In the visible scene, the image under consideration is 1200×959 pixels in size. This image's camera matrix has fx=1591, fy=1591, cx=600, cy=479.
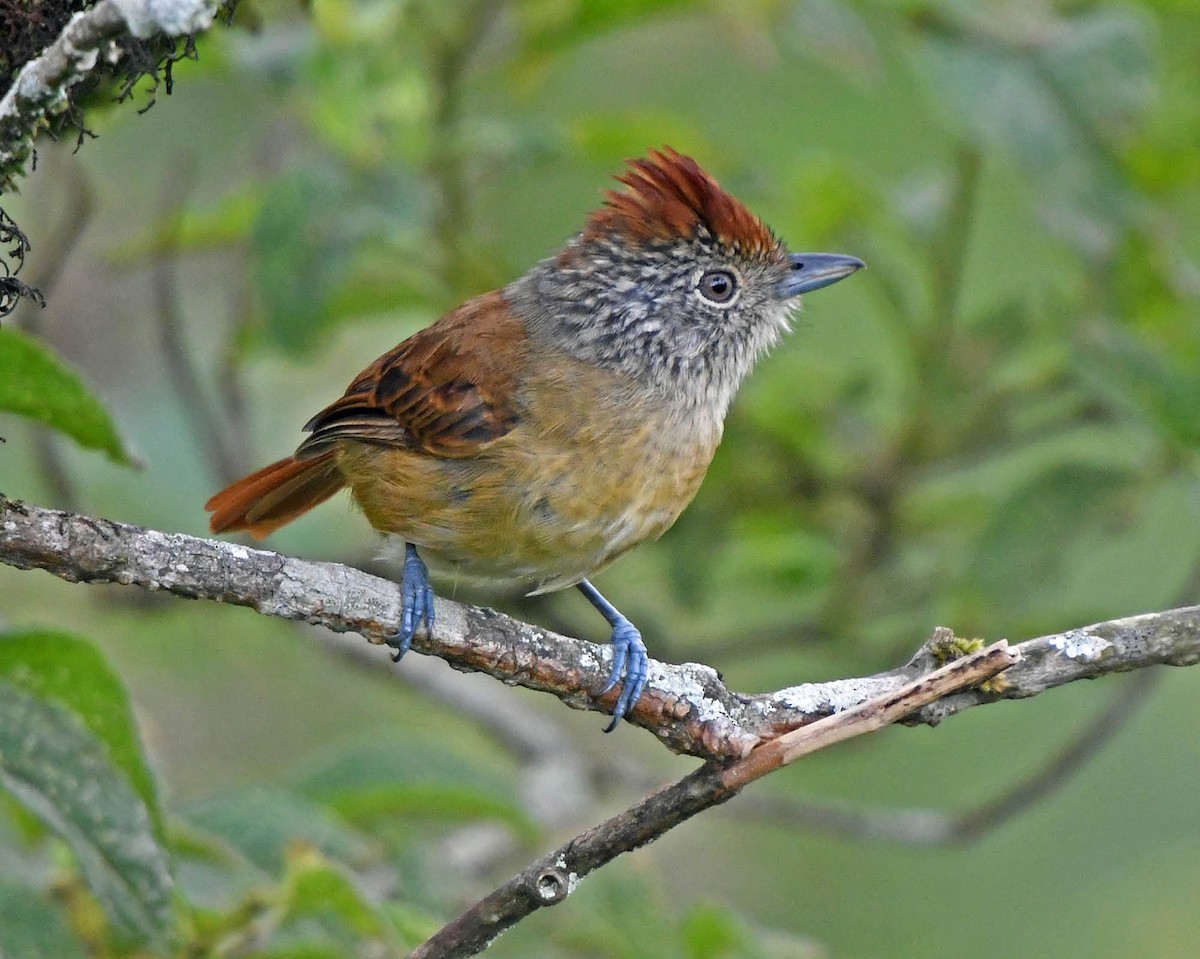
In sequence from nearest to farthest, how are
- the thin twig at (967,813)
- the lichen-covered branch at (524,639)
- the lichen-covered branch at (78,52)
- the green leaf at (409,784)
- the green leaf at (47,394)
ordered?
1. the lichen-covered branch at (78,52)
2. the lichen-covered branch at (524,639)
3. the green leaf at (47,394)
4. the green leaf at (409,784)
5. the thin twig at (967,813)

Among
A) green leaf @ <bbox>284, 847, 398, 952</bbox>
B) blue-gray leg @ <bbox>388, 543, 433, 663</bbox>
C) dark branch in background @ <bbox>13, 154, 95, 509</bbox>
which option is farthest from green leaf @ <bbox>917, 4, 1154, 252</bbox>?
green leaf @ <bbox>284, 847, 398, 952</bbox>

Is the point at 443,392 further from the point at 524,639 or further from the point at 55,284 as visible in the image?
the point at 55,284

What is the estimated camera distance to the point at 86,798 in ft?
7.95

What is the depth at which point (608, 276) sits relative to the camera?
3.87 metres

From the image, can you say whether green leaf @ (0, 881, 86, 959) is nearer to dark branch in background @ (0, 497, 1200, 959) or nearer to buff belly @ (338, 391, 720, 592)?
dark branch in background @ (0, 497, 1200, 959)

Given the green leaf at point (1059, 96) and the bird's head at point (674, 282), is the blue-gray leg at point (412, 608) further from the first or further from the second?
the green leaf at point (1059, 96)

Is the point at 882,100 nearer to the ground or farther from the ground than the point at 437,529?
farther from the ground

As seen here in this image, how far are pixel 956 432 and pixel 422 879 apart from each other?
2.02 metres

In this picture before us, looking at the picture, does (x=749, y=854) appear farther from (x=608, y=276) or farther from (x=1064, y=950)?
(x=608, y=276)

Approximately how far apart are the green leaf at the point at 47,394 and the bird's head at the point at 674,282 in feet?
5.00

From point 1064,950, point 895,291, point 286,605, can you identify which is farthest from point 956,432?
point 1064,950

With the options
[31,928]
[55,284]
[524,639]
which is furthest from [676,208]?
[31,928]

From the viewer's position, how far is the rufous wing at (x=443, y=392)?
3.37 m

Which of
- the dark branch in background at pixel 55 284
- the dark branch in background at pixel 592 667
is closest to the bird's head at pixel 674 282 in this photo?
the dark branch in background at pixel 55 284
